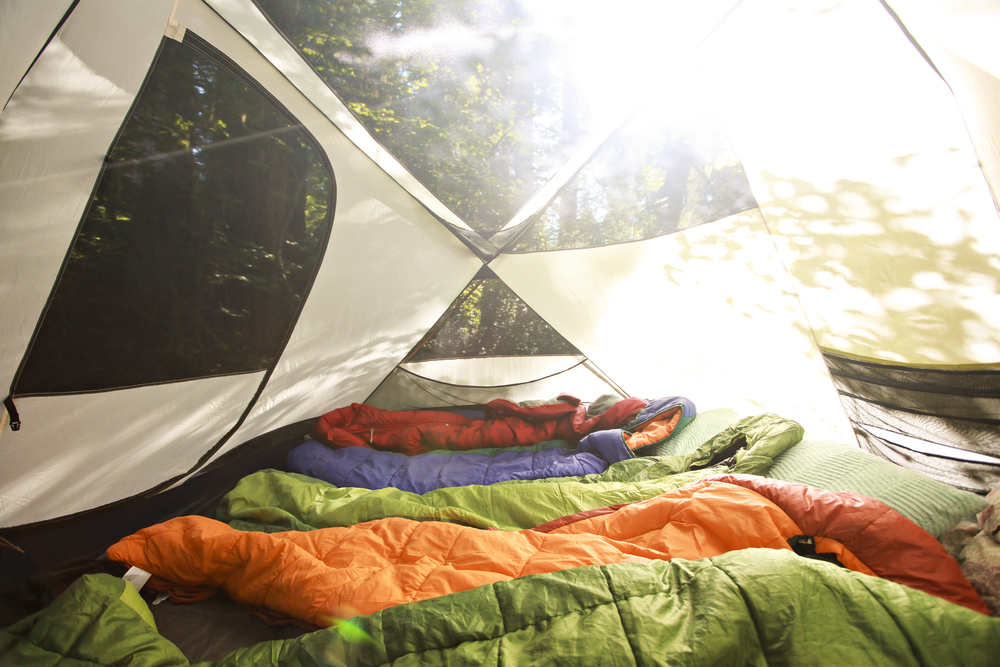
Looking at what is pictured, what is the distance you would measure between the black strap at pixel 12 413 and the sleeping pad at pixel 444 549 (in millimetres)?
411

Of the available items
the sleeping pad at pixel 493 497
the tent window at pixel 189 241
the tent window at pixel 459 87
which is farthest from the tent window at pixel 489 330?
the sleeping pad at pixel 493 497

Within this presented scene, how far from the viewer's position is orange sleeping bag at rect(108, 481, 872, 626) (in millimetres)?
876

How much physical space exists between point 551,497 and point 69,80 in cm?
158

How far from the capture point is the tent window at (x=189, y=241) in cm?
114

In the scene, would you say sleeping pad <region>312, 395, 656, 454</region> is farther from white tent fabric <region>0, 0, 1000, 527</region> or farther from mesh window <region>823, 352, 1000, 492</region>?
mesh window <region>823, 352, 1000, 492</region>

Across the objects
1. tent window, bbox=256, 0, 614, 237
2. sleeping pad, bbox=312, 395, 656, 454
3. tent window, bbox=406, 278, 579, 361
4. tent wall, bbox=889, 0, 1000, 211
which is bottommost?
sleeping pad, bbox=312, 395, 656, 454

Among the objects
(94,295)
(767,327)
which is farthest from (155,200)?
(767,327)

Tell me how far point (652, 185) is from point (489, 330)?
1358 millimetres

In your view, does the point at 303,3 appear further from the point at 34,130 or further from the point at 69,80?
the point at 34,130

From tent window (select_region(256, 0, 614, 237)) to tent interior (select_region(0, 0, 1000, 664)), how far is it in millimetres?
12

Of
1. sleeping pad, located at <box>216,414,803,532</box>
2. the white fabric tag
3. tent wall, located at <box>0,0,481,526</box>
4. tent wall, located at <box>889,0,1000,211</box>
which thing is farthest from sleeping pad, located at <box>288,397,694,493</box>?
tent wall, located at <box>889,0,1000,211</box>

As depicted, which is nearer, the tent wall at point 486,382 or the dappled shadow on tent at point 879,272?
the dappled shadow on tent at point 879,272

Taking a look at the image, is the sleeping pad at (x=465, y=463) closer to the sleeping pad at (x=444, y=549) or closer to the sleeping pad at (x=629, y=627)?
the sleeping pad at (x=444, y=549)

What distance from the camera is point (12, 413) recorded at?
3.51 feet
